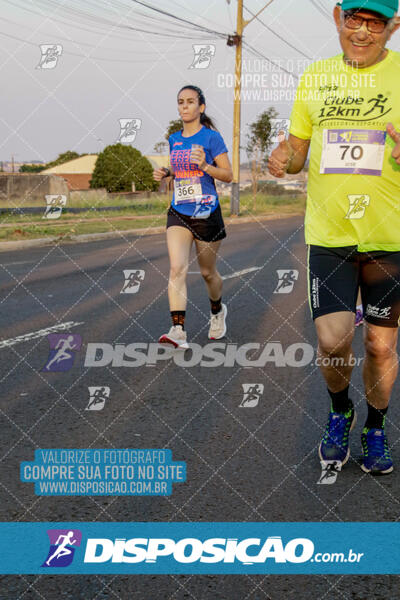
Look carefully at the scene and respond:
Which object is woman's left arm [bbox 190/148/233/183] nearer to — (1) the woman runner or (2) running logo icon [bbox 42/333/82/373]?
(1) the woman runner

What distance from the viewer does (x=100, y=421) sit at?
4508mm

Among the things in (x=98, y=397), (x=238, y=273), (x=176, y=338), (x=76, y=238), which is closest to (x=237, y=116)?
(x=76, y=238)

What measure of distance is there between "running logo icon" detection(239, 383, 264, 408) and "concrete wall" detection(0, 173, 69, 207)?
54.6 meters

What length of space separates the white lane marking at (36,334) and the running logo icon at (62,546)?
3.60m

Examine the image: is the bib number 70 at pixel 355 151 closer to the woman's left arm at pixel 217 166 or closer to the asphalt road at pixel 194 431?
the asphalt road at pixel 194 431

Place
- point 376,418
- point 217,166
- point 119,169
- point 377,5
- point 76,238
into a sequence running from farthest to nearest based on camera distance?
point 119,169, point 76,238, point 217,166, point 376,418, point 377,5

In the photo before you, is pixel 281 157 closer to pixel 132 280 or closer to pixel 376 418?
pixel 376 418

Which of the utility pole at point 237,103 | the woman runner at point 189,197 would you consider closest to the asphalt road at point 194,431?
the woman runner at point 189,197

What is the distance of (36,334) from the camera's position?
6969 mm

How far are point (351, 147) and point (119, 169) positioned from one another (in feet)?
229

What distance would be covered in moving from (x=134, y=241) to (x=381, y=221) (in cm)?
1627

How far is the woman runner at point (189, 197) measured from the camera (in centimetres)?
644

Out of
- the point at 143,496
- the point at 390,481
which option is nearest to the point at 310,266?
the point at 390,481

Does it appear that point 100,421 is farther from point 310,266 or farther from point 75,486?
point 310,266
